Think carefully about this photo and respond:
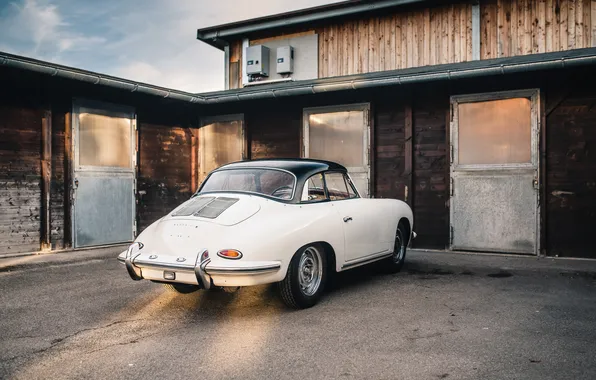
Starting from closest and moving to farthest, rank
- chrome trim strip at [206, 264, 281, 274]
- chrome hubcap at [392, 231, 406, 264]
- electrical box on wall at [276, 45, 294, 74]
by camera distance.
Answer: chrome trim strip at [206, 264, 281, 274] → chrome hubcap at [392, 231, 406, 264] → electrical box on wall at [276, 45, 294, 74]

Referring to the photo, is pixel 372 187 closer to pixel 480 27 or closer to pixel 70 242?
pixel 480 27

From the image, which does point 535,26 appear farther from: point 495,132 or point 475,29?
point 495,132

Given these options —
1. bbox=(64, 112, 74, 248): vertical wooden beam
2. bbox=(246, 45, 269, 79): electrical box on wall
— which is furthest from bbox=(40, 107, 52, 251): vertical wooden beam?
bbox=(246, 45, 269, 79): electrical box on wall

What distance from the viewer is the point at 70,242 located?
10.1 metres

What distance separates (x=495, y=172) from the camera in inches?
375

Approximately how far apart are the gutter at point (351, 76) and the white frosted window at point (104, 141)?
117cm

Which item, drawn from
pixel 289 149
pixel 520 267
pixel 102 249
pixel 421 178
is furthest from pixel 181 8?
pixel 520 267

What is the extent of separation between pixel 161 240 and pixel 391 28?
30.2 feet

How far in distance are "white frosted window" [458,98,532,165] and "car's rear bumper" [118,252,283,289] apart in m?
6.36

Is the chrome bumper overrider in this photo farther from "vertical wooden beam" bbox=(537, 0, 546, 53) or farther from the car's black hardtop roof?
"vertical wooden beam" bbox=(537, 0, 546, 53)

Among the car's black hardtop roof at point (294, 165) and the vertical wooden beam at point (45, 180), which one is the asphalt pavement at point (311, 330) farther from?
the vertical wooden beam at point (45, 180)

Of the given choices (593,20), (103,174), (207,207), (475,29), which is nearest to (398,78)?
(475,29)

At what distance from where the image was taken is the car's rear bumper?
4504mm

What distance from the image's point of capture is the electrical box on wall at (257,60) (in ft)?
44.3
